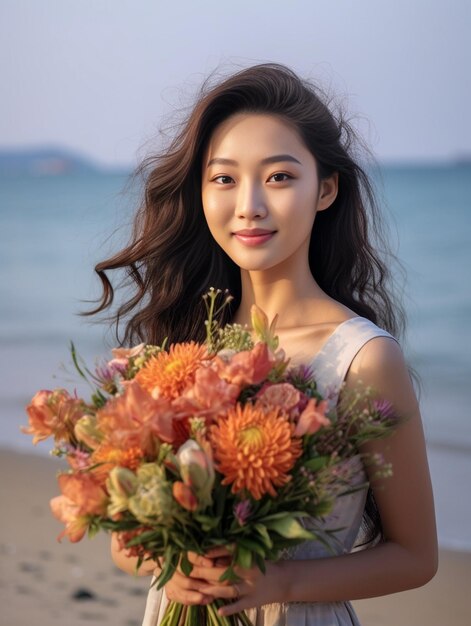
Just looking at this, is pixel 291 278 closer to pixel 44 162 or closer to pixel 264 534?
pixel 264 534

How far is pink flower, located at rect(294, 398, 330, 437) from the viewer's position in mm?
2002

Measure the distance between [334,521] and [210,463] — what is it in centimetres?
59

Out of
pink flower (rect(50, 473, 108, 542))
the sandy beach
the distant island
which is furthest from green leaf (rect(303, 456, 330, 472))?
the distant island

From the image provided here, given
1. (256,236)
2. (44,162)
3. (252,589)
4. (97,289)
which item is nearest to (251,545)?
(252,589)

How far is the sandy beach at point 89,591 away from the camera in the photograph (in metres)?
5.18

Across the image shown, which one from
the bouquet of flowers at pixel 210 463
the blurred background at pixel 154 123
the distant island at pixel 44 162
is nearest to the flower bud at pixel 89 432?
the bouquet of flowers at pixel 210 463

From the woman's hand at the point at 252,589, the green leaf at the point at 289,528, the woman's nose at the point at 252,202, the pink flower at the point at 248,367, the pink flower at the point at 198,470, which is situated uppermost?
the woman's nose at the point at 252,202

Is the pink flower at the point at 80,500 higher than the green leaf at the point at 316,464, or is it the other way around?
the green leaf at the point at 316,464

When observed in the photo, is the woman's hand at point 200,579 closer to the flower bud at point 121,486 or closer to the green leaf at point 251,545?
the green leaf at point 251,545

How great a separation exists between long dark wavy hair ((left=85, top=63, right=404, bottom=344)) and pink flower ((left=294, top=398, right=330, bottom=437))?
32.9 inches

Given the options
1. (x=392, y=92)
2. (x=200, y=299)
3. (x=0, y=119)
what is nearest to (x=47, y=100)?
(x=0, y=119)

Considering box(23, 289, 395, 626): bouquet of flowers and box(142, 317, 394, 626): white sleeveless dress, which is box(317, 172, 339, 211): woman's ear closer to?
box(142, 317, 394, 626): white sleeveless dress

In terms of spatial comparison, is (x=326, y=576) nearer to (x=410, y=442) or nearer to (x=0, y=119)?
(x=410, y=442)

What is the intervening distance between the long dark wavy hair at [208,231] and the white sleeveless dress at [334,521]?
0.35 meters
